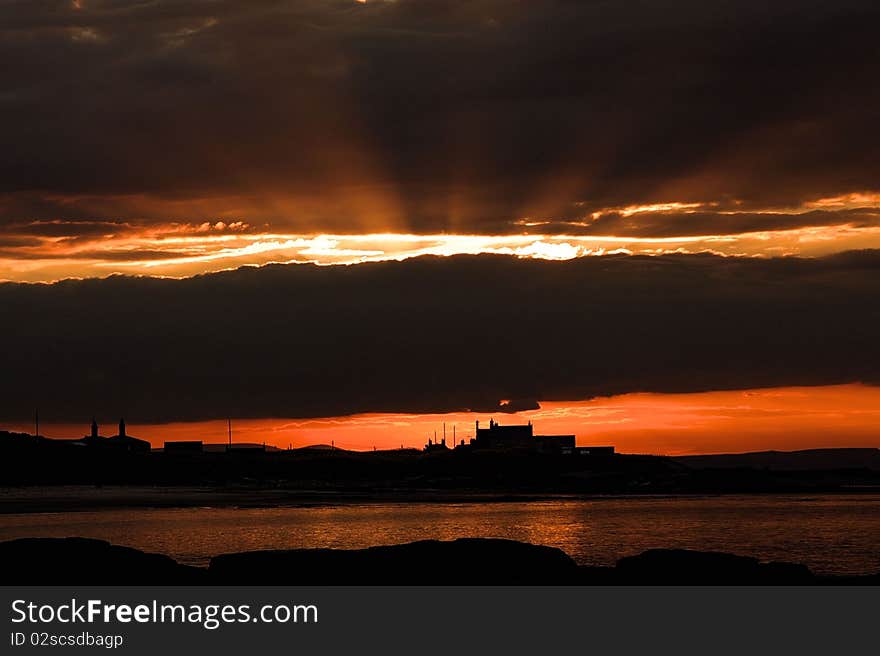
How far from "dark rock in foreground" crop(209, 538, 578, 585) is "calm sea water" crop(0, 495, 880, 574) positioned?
27693mm

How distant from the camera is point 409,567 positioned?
168 feet

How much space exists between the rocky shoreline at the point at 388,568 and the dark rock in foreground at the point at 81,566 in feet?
0.14

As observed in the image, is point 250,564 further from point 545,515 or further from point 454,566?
point 545,515

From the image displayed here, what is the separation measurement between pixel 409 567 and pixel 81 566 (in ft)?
45.3

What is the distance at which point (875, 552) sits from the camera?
87688 millimetres

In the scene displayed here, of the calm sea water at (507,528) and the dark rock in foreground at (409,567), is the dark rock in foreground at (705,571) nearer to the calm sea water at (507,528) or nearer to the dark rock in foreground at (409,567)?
the dark rock in foreground at (409,567)

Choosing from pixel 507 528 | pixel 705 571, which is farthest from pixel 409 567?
pixel 507 528

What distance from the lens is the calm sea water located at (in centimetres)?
9150

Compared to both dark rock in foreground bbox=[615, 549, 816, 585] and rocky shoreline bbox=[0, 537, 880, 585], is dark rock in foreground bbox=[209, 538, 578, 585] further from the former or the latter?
dark rock in foreground bbox=[615, 549, 816, 585]

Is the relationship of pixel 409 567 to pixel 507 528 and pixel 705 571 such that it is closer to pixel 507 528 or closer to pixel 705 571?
pixel 705 571

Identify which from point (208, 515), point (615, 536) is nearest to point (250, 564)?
point (615, 536)

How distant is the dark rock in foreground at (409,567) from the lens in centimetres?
5053

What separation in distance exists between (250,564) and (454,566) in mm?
8882

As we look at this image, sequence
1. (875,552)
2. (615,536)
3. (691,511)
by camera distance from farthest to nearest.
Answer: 1. (691,511)
2. (615,536)
3. (875,552)
